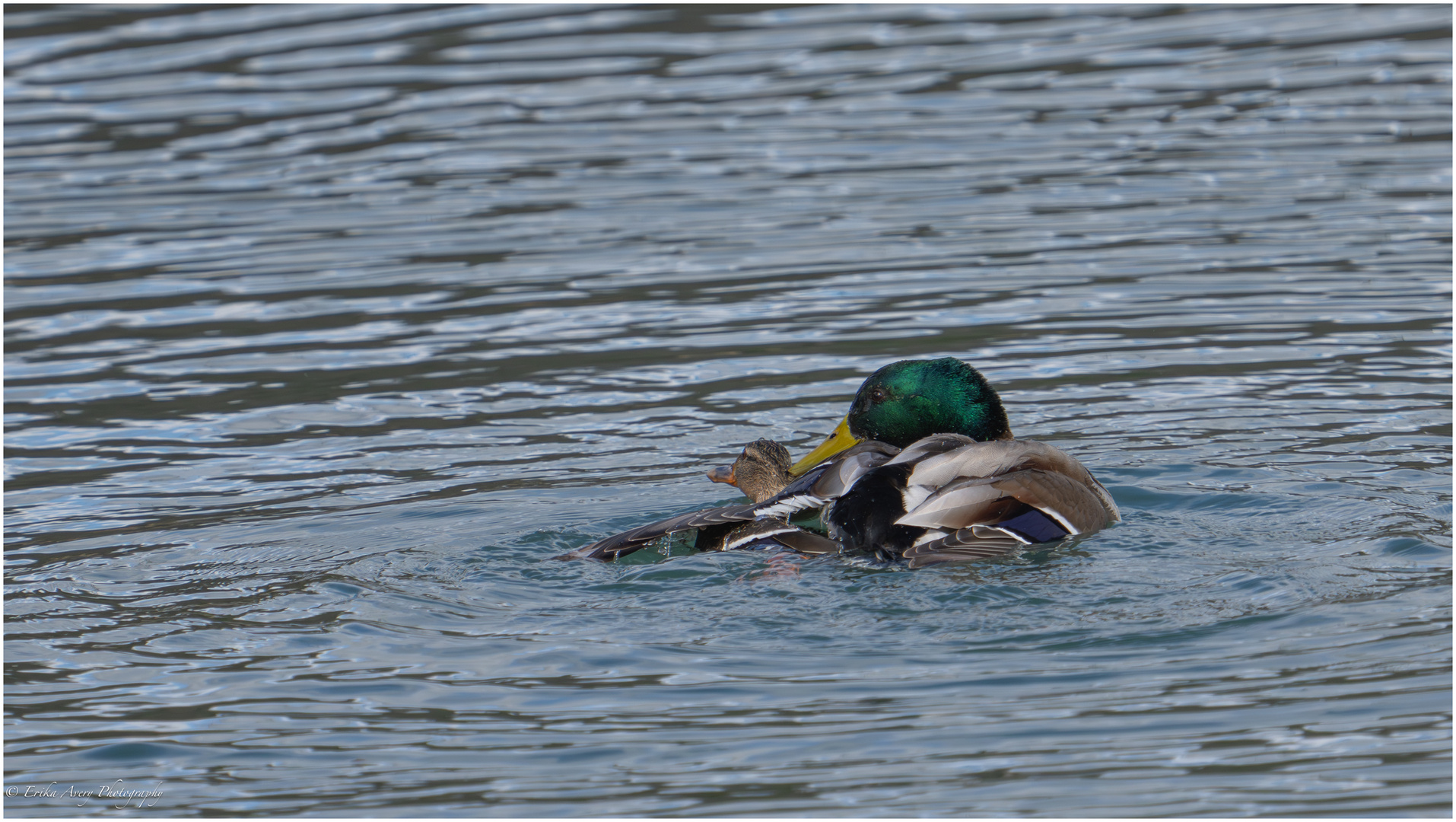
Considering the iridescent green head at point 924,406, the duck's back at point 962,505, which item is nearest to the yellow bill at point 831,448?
the iridescent green head at point 924,406

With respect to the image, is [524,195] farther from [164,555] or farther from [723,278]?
[164,555]

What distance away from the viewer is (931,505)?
21.8ft

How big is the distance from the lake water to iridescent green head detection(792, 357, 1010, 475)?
66cm

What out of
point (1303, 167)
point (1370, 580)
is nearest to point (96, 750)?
point (1370, 580)

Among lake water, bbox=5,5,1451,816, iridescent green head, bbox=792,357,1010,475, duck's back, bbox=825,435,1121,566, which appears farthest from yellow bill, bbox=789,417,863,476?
duck's back, bbox=825,435,1121,566

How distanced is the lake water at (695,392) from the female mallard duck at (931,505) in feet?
0.42

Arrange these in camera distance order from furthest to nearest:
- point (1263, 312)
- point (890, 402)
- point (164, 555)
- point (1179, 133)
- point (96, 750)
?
1. point (1179, 133)
2. point (1263, 312)
3. point (890, 402)
4. point (164, 555)
5. point (96, 750)

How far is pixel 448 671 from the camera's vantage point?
5.84 m

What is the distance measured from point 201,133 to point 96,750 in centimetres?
1110

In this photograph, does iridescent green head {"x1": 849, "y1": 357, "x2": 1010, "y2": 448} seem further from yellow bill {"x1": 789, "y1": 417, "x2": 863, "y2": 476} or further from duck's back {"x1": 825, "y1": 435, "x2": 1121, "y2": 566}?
duck's back {"x1": 825, "y1": 435, "x2": 1121, "y2": 566}

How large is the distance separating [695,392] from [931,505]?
3.32 metres

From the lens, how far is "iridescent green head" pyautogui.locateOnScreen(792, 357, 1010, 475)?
26.1 ft

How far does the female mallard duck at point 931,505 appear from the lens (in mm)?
6645

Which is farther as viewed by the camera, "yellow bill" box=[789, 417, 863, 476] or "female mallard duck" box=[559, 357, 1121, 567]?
"yellow bill" box=[789, 417, 863, 476]
